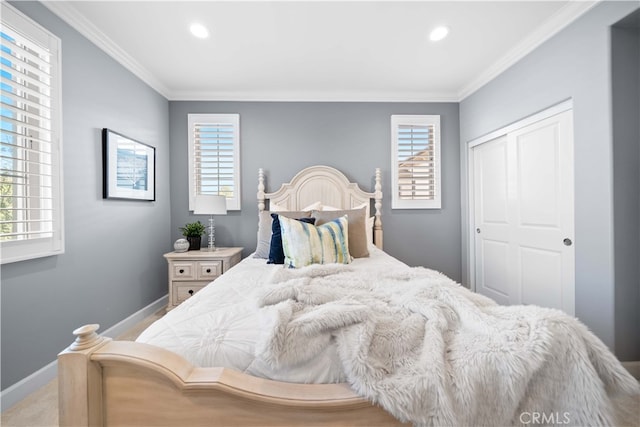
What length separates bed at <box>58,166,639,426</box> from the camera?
0.74 m

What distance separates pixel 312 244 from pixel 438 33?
1.97m

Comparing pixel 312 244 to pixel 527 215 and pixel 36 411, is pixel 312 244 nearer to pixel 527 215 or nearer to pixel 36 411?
pixel 36 411

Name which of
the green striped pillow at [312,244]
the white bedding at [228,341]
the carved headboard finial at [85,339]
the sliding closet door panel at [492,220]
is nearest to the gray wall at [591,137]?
the sliding closet door panel at [492,220]

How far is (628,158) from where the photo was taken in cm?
172

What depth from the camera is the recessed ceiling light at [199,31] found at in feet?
6.82

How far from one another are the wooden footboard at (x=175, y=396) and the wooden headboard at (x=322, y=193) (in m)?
2.44

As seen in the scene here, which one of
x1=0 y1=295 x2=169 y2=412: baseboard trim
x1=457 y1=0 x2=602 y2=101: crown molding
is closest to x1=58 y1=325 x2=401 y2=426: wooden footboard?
x1=0 y1=295 x2=169 y2=412: baseboard trim

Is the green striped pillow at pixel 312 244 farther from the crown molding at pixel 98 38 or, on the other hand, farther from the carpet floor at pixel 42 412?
the crown molding at pixel 98 38

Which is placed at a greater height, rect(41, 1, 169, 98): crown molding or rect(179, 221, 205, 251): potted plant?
rect(41, 1, 169, 98): crown molding

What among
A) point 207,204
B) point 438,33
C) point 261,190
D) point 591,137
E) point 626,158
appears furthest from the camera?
point 261,190

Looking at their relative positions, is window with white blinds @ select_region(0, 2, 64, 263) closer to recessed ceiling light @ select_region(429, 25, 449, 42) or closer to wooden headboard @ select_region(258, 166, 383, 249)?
wooden headboard @ select_region(258, 166, 383, 249)

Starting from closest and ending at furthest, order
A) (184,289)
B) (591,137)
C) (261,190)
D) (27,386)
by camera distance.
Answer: (27,386)
(591,137)
(184,289)
(261,190)

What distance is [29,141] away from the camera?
170cm

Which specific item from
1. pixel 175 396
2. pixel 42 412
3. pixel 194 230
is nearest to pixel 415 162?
pixel 194 230
